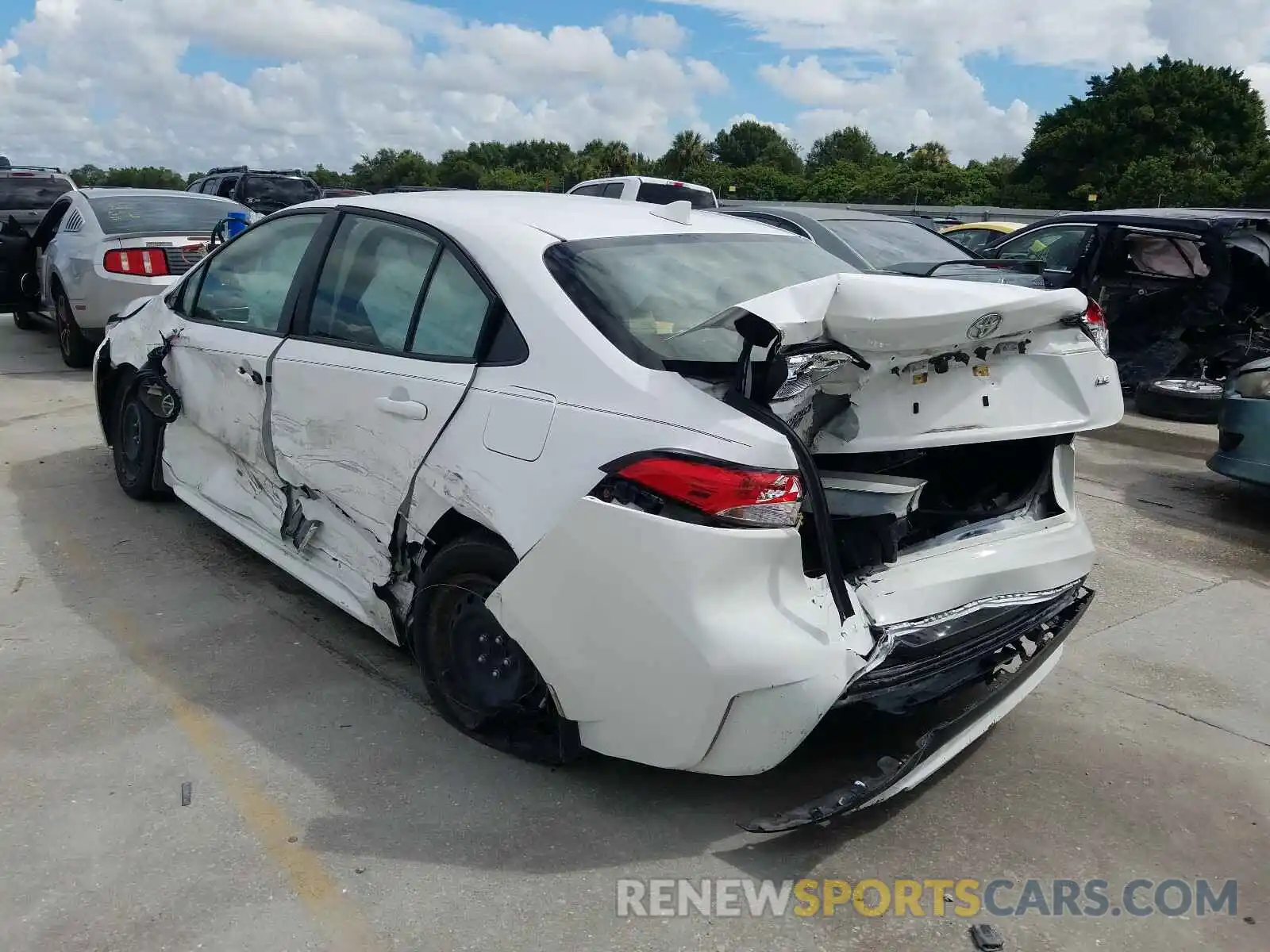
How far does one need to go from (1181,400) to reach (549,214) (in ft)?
24.1

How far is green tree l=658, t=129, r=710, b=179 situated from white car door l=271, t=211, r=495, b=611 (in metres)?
79.4

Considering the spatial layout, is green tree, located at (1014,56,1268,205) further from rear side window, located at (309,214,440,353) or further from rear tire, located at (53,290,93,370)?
rear side window, located at (309,214,440,353)

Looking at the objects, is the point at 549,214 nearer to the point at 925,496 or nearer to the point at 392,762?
the point at 925,496

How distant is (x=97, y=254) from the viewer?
9.05m

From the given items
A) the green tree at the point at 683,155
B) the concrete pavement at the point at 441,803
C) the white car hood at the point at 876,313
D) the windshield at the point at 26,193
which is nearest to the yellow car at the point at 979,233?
the concrete pavement at the point at 441,803

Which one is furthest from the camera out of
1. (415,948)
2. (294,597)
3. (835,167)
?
(835,167)

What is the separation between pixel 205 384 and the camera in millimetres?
4727

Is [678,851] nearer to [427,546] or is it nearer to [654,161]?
[427,546]

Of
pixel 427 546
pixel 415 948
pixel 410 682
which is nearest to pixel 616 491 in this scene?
pixel 427 546

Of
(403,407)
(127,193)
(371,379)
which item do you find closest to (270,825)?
(403,407)

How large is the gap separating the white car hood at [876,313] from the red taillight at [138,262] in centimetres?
774

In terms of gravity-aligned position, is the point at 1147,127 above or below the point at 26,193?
above

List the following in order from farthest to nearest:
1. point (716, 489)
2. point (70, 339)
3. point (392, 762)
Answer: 1. point (70, 339)
2. point (392, 762)
3. point (716, 489)

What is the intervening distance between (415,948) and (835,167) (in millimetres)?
63951
